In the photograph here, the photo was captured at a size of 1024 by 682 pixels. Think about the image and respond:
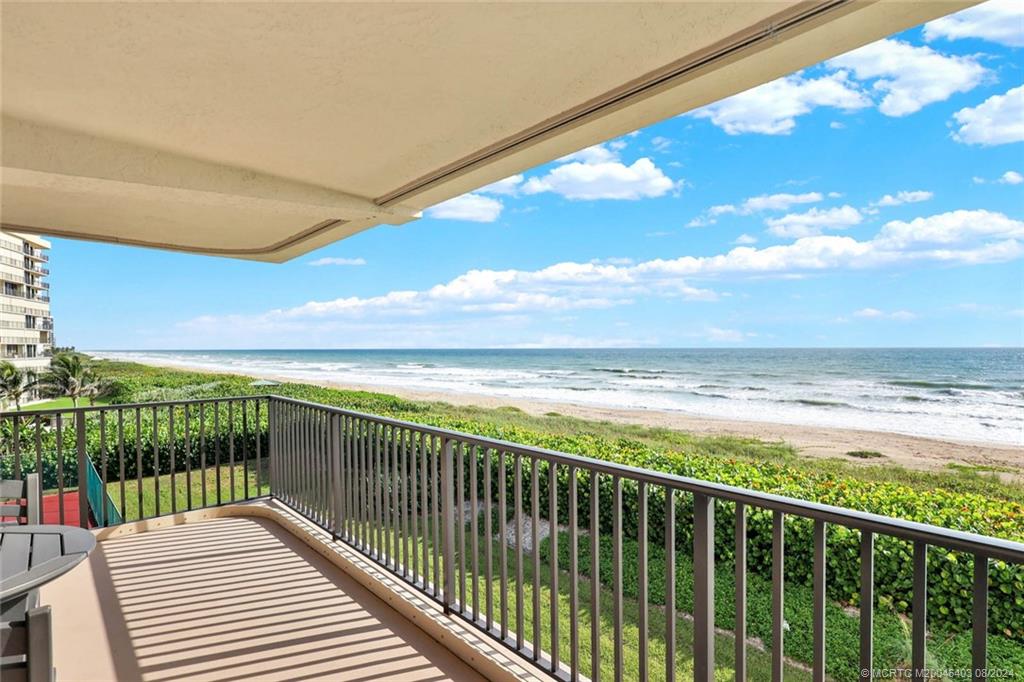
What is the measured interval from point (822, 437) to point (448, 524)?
21809 millimetres

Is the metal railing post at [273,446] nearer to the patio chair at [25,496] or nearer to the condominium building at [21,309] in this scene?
the patio chair at [25,496]

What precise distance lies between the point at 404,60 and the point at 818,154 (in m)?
46.9

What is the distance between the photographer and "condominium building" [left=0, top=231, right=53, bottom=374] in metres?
16.3

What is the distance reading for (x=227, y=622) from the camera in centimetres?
259

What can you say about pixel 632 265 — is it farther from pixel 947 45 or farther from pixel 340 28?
pixel 340 28

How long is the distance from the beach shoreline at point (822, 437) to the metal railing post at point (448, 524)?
1817cm

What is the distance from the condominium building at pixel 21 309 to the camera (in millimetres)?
16281

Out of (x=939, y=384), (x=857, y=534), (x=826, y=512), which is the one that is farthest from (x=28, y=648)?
(x=939, y=384)

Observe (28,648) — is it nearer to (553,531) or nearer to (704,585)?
(553,531)

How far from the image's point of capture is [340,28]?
1891mm

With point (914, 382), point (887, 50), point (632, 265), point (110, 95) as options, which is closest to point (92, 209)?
point (110, 95)

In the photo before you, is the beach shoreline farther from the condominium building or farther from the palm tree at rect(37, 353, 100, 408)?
the condominium building

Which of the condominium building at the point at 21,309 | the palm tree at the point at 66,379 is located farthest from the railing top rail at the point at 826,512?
the palm tree at the point at 66,379

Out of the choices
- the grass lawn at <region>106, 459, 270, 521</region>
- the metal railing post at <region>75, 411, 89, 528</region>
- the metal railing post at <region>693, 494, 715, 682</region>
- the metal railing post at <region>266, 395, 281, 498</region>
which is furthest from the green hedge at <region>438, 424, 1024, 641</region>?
the grass lawn at <region>106, 459, 270, 521</region>
